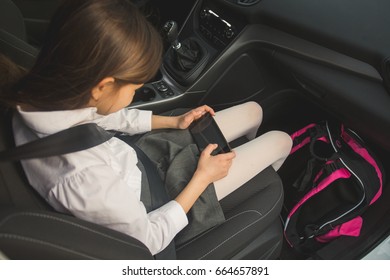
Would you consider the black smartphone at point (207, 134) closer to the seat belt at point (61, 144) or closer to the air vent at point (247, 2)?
the seat belt at point (61, 144)

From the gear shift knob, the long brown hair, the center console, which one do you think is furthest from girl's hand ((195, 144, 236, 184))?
the gear shift knob

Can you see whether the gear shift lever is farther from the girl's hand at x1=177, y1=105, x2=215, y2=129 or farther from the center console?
the girl's hand at x1=177, y1=105, x2=215, y2=129

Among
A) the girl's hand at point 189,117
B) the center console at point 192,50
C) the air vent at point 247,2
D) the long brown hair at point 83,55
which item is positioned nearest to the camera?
the long brown hair at point 83,55

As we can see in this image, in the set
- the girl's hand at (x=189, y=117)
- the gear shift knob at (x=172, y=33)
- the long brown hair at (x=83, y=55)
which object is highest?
the long brown hair at (x=83, y=55)

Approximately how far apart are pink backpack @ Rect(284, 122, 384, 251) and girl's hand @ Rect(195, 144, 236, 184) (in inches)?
13.9

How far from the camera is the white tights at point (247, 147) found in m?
0.87

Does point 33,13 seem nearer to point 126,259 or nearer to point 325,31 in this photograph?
point 325,31

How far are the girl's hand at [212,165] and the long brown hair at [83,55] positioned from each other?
0.97ft

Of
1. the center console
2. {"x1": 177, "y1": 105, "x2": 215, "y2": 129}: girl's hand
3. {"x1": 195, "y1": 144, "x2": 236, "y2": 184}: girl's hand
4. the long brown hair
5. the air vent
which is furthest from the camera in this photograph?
the center console

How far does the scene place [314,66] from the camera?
1.01m

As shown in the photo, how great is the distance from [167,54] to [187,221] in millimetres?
819

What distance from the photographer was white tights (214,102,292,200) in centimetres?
87

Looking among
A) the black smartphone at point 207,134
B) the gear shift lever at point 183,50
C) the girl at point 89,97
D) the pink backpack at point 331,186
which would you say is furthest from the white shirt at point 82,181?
the gear shift lever at point 183,50
